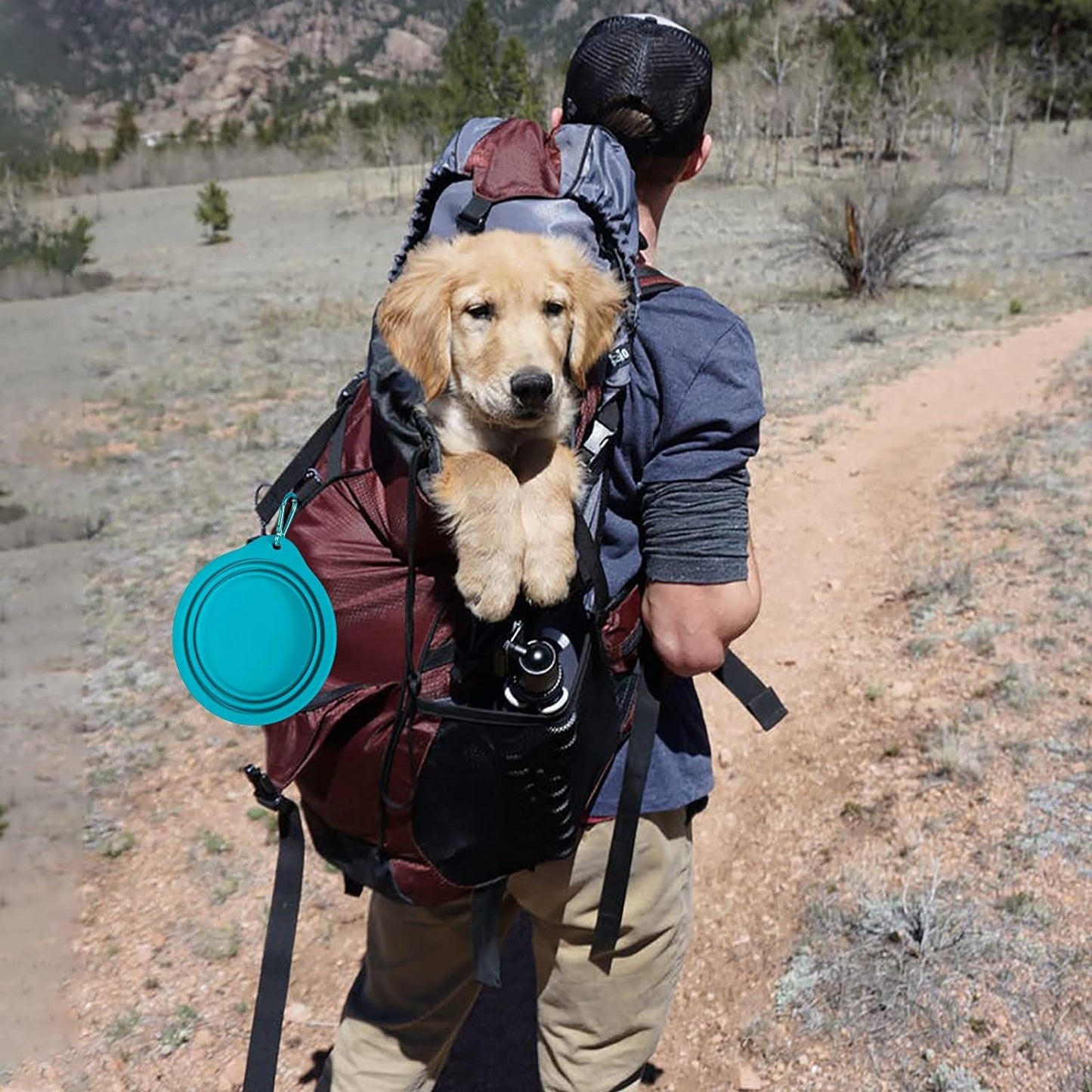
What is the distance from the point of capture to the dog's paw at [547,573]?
1.68m

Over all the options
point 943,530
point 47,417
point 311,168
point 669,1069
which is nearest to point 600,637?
point 47,417

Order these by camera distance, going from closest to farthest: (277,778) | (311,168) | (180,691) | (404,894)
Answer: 1. (277,778)
2. (404,894)
3. (180,691)
4. (311,168)

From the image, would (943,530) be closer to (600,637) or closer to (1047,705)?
(1047,705)

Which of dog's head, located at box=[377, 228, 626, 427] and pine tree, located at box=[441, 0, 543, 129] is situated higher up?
pine tree, located at box=[441, 0, 543, 129]

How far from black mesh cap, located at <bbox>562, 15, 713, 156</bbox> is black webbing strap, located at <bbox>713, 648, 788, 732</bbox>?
1.03m

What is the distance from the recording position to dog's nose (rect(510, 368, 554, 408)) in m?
1.87

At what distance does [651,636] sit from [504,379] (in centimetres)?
56

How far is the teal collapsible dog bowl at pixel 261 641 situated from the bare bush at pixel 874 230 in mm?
16279

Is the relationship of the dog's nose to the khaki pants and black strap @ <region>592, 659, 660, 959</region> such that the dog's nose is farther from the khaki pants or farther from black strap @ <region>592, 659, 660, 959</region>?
the khaki pants

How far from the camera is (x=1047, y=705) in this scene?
4340 mm

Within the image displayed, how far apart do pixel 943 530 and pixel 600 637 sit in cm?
542

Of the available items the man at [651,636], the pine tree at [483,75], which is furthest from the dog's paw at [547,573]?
the pine tree at [483,75]

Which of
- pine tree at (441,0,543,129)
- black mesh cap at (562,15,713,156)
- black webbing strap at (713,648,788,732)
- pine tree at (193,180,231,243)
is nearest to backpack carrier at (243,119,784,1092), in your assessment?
black mesh cap at (562,15,713,156)

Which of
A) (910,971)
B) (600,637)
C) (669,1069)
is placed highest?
(600,637)
